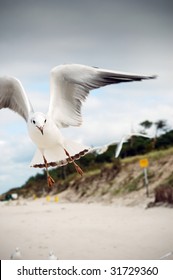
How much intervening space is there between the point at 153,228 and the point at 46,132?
205cm

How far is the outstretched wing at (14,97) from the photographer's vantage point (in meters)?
2.10

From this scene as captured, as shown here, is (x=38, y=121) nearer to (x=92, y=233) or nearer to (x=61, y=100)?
(x=61, y=100)

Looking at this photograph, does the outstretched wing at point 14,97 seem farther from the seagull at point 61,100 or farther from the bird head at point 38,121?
the bird head at point 38,121

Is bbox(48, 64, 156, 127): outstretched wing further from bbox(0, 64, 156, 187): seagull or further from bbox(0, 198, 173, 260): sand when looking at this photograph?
bbox(0, 198, 173, 260): sand

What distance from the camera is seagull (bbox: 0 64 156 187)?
195 centimetres

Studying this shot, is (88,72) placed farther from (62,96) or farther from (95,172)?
(95,172)

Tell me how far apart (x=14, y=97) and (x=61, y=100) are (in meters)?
0.19

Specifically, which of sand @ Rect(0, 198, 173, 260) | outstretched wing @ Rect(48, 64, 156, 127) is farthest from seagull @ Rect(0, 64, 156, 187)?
sand @ Rect(0, 198, 173, 260)

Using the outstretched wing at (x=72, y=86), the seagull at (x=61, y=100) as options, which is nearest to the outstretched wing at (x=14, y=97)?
the seagull at (x=61, y=100)

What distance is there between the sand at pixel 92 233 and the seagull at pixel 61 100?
4.01 feet

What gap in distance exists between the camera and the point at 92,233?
3914 mm

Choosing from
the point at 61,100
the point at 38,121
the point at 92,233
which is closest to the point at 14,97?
the point at 61,100

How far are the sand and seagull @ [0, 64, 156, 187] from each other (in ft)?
4.01
